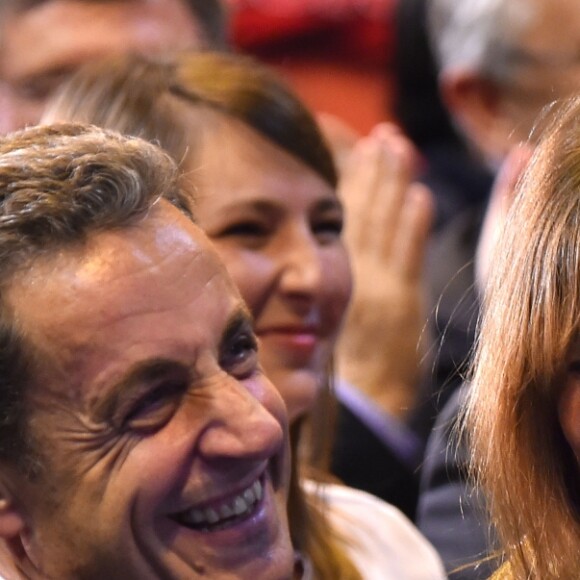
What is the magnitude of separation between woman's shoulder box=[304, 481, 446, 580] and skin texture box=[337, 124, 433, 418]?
1.34 feet

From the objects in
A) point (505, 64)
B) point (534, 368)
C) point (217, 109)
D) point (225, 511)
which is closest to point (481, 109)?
point (505, 64)

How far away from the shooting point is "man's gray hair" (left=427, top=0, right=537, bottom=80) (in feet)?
7.38

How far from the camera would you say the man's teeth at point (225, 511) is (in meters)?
1.09

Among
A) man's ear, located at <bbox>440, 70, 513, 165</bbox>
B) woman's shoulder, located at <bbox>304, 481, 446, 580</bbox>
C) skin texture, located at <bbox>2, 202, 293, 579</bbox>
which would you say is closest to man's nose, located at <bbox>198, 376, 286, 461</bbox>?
skin texture, located at <bbox>2, 202, 293, 579</bbox>

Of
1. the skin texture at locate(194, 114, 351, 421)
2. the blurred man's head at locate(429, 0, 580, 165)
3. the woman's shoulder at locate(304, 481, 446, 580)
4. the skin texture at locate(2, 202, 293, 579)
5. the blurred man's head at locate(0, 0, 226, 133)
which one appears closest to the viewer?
the skin texture at locate(2, 202, 293, 579)

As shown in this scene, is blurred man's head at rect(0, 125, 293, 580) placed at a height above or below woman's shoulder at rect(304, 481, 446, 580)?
above

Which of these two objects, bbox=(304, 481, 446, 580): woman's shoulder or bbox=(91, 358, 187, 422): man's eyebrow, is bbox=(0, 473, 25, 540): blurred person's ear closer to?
bbox=(91, 358, 187, 422): man's eyebrow

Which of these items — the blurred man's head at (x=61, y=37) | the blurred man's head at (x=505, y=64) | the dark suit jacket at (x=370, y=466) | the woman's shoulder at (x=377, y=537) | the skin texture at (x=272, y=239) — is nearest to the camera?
the skin texture at (x=272, y=239)

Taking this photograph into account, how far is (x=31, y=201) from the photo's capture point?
1.06 meters

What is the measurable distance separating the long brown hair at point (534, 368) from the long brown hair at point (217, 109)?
0.39m

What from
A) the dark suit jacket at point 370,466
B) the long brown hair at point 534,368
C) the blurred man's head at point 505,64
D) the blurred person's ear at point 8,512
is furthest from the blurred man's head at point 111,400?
the blurred man's head at point 505,64

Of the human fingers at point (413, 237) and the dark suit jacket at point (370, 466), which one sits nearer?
the dark suit jacket at point (370, 466)

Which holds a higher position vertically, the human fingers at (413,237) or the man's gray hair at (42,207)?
the man's gray hair at (42,207)

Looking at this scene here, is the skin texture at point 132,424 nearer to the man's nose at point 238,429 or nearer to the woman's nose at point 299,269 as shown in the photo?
the man's nose at point 238,429
